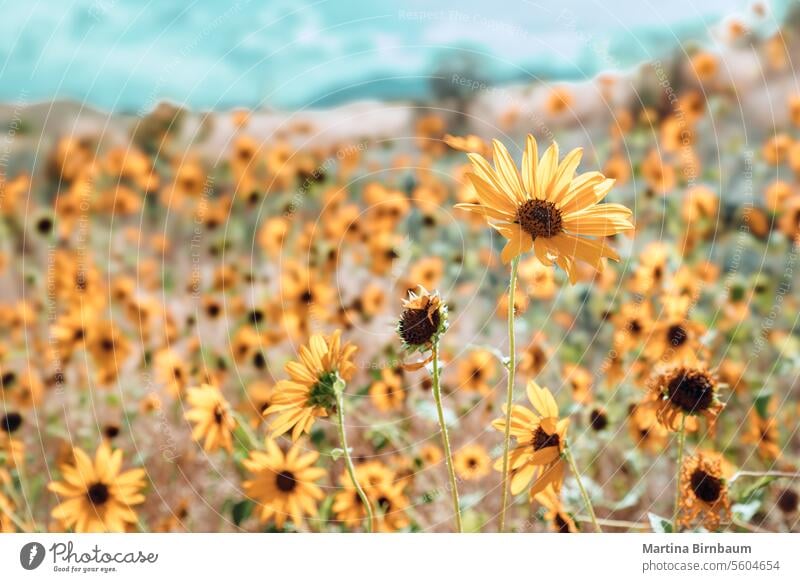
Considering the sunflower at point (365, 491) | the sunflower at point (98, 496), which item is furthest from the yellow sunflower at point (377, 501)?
the sunflower at point (98, 496)

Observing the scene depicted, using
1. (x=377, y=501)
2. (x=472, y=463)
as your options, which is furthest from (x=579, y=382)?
(x=377, y=501)

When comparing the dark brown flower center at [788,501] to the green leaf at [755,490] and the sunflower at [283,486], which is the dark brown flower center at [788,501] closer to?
the green leaf at [755,490]

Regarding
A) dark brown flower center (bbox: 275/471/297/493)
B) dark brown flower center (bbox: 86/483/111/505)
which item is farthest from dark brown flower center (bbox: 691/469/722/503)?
dark brown flower center (bbox: 86/483/111/505)

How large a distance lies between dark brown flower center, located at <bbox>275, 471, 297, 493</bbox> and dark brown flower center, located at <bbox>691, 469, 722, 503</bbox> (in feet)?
1.96

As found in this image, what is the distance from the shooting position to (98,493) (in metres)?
1.35

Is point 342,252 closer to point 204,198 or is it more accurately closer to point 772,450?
point 204,198

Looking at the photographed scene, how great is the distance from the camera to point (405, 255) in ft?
6.75

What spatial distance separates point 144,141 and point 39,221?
1.12ft

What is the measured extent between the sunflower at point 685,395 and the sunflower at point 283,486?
53 centimetres

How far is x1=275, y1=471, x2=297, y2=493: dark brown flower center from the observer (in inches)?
53.1

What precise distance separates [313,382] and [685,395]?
0.49 meters

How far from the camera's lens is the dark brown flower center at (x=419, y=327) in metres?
0.96
